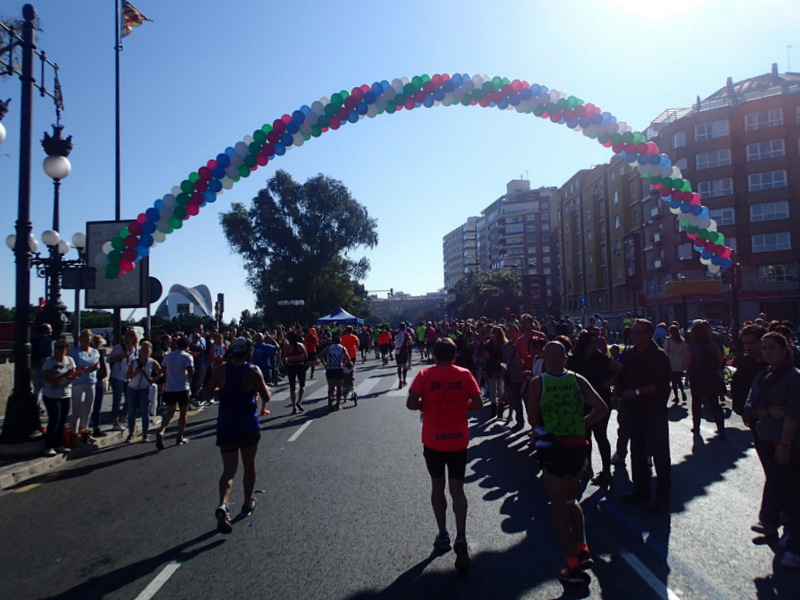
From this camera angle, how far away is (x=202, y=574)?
4.41 m

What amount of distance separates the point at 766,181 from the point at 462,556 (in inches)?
2117

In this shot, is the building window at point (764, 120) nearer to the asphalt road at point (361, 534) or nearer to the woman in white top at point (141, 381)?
the asphalt road at point (361, 534)

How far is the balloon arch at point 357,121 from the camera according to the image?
37.9ft

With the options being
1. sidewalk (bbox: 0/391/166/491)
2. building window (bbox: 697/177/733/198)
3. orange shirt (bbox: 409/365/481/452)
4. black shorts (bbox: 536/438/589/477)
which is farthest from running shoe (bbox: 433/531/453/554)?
building window (bbox: 697/177/733/198)

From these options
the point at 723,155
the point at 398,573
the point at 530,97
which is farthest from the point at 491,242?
the point at 398,573

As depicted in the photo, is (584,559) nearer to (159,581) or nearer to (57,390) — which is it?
(159,581)

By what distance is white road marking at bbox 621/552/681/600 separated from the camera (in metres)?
3.90

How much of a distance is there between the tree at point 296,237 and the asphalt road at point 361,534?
3777 cm

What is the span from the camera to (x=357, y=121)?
11.8 metres

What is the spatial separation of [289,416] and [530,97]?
8018 millimetres

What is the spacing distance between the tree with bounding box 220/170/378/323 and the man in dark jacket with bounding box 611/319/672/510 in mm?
40067

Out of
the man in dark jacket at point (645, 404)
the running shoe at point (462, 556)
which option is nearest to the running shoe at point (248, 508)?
the running shoe at point (462, 556)

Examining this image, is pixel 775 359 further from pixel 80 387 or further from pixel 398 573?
pixel 80 387

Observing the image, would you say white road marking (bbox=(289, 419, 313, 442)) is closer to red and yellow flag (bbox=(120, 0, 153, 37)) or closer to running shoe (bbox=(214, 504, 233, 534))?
running shoe (bbox=(214, 504, 233, 534))
